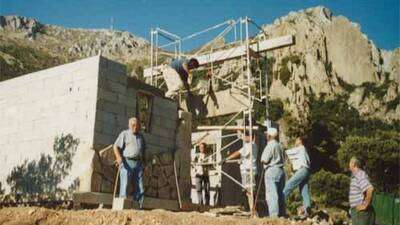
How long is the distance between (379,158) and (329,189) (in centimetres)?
587

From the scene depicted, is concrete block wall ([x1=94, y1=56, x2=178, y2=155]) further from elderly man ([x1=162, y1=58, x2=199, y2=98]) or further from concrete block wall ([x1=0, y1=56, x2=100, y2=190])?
elderly man ([x1=162, y1=58, x2=199, y2=98])

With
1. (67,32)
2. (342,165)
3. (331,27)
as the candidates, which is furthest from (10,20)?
(342,165)

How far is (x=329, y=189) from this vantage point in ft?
98.2

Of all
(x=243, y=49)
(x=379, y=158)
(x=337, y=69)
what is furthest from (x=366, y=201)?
(x=337, y=69)

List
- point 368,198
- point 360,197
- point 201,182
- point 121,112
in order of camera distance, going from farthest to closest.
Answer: point 201,182, point 121,112, point 360,197, point 368,198

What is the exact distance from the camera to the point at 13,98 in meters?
12.2

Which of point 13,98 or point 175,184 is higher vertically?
point 13,98

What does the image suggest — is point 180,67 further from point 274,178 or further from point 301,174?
point 274,178

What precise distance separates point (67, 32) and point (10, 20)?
17739mm

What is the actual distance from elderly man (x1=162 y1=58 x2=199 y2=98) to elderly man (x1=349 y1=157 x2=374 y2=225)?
875 centimetres

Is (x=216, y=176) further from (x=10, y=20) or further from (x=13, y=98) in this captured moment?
(x=10, y=20)

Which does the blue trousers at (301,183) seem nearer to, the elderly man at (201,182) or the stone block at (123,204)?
Answer: the stone block at (123,204)

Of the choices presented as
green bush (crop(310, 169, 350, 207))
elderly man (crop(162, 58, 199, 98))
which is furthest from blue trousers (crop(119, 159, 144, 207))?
green bush (crop(310, 169, 350, 207))

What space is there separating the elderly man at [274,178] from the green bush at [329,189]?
2115 cm
